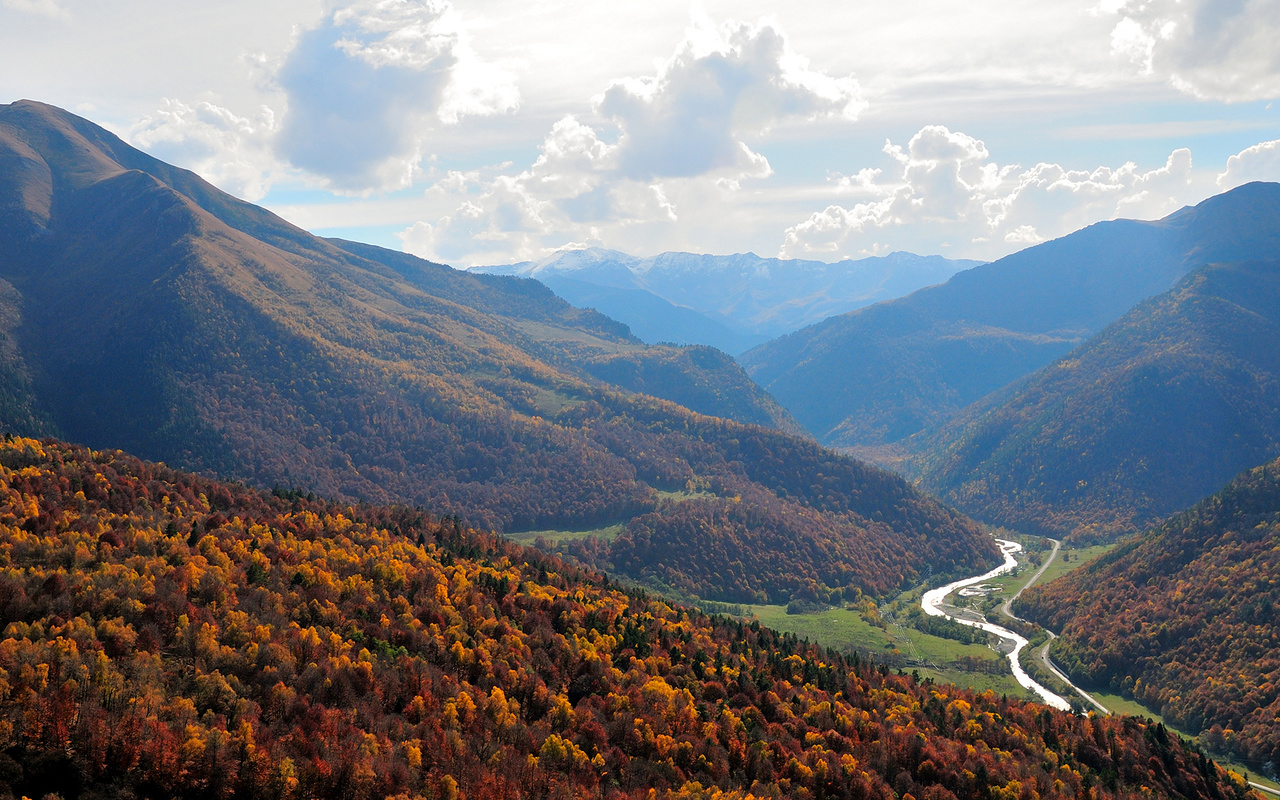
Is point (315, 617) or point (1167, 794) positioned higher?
point (315, 617)

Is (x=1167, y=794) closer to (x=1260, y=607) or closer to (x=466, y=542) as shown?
(x=1260, y=607)

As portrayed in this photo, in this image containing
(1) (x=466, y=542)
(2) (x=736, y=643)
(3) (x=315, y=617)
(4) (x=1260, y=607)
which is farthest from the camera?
(4) (x=1260, y=607)

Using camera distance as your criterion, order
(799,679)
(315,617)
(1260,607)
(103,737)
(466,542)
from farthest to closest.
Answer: (1260,607) → (466,542) → (799,679) → (315,617) → (103,737)

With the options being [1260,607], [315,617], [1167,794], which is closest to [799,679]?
[1167,794]

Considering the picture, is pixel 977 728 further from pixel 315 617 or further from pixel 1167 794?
pixel 315 617

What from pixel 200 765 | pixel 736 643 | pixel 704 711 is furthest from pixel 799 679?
pixel 200 765

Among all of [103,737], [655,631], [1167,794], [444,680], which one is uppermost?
[103,737]

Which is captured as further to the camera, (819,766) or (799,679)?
(799,679)
